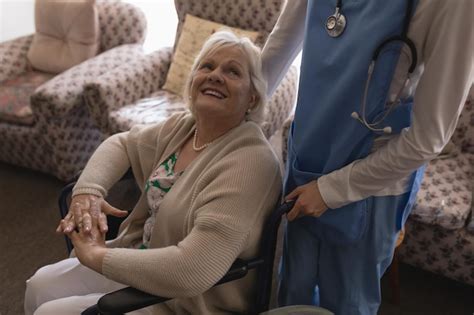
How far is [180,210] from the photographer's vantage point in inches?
50.7

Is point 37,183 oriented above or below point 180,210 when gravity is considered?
below

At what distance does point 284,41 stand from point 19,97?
6.28 feet

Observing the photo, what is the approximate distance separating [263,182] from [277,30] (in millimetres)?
446

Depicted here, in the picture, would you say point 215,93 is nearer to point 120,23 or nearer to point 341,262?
point 341,262

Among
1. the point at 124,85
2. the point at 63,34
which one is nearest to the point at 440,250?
the point at 124,85

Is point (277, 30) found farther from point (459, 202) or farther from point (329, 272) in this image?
point (459, 202)

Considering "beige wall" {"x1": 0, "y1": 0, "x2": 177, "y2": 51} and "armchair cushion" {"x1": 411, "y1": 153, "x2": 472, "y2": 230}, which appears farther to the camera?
"beige wall" {"x1": 0, "y1": 0, "x2": 177, "y2": 51}

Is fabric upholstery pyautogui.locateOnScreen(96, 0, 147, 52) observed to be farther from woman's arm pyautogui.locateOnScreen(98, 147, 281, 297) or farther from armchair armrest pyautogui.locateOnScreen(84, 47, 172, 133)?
woman's arm pyautogui.locateOnScreen(98, 147, 281, 297)

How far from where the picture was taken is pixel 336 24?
1.07 m

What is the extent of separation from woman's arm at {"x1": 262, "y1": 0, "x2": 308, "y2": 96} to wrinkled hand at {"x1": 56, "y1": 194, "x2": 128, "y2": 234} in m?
0.58

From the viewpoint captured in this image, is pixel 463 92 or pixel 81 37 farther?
pixel 81 37

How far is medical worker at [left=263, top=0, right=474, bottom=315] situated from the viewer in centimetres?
96

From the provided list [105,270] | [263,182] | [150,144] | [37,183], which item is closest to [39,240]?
[37,183]

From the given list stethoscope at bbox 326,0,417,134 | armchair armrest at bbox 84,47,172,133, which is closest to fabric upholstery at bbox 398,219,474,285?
stethoscope at bbox 326,0,417,134
